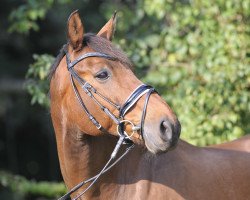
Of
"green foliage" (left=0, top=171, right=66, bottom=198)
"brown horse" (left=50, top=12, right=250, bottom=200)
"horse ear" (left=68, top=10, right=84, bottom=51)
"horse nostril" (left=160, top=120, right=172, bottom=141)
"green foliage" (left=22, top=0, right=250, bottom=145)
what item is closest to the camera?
"horse nostril" (left=160, top=120, right=172, bottom=141)

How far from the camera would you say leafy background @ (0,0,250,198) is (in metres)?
6.20

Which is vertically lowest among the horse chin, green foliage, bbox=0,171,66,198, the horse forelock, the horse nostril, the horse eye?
green foliage, bbox=0,171,66,198

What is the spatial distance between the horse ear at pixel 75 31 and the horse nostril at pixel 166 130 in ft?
2.53

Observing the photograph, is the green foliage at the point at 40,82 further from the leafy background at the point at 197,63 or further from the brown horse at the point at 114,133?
the brown horse at the point at 114,133

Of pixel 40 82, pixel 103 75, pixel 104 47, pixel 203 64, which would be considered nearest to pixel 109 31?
pixel 104 47

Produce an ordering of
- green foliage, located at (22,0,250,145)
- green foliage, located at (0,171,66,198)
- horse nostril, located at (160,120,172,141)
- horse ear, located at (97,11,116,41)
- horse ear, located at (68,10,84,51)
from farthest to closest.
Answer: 1. green foliage, located at (0,171,66,198)
2. green foliage, located at (22,0,250,145)
3. horse ear, located at (97,11,116,41)
4. horse ear, located at (68,10,84,51)
5. horse nostril, located at (160,120,172,141)

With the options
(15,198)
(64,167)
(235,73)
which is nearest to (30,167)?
(15,198)

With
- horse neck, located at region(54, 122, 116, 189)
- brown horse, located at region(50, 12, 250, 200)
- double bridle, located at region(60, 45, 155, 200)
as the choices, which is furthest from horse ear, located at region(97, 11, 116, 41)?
horse neck, located at region(54, 122, 116, 189)

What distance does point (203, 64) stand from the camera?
6375mm

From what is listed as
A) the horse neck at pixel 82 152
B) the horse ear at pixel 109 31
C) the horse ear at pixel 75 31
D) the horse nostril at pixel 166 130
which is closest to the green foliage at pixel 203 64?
the horse ear at pixel 109 31

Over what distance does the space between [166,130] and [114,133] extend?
0.37 m

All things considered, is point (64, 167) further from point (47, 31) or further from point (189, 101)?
point (47, 31)

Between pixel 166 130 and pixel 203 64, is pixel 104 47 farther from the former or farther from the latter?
pixel 203 64

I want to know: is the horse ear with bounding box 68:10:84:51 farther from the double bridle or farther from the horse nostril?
the horse nostril
